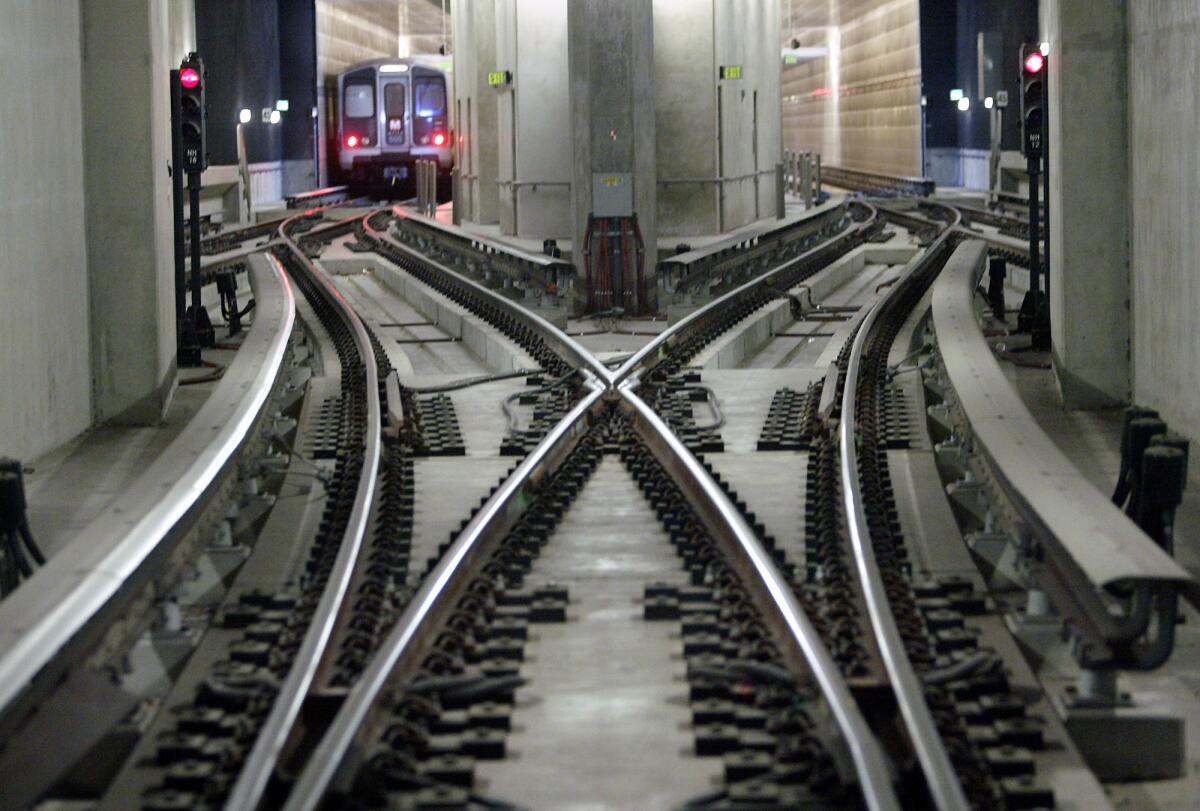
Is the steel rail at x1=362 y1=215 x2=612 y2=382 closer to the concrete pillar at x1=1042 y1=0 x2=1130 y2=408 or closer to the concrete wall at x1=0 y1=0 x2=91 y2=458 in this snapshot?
the concrete pillar at x1=1042 y1=0 x2=1130 y2=408

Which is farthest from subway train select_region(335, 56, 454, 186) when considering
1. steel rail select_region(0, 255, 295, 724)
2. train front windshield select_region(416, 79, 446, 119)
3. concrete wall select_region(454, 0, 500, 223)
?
steel rail select_region(0, 255, 295, 724)

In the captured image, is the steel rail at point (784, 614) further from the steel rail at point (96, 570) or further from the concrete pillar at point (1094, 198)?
the concrete pillar at point (1094, 198)

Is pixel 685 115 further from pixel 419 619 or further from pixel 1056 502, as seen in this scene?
pixel 419 619

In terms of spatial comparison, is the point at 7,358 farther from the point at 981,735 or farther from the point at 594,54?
the point at 594,54

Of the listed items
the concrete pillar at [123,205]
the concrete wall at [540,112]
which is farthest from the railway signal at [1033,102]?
the concrete wall at [540,112]

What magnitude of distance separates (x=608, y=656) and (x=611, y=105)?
1390cm

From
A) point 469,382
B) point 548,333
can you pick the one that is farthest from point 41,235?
point 548,333

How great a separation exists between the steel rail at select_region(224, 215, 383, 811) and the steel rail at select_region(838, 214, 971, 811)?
1537mm

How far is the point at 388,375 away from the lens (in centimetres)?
1313

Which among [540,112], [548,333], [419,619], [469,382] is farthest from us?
[540,112]

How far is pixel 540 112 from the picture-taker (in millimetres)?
28188

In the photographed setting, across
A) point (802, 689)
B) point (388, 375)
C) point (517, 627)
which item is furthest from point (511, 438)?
point (802, 689)

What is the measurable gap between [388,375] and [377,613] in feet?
21.7

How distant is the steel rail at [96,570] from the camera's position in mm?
5039
